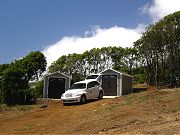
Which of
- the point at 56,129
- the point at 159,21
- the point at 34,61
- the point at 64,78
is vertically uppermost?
the point at 159,21

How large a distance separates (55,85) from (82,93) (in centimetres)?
991

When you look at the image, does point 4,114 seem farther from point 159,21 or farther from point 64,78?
point 159,21

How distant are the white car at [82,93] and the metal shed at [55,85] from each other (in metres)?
7.18

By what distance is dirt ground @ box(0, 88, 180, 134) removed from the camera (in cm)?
1623

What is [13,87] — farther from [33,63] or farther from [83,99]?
[33,63]

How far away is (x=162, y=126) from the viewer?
15.6 m

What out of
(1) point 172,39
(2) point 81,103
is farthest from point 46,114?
(1) point 172,39

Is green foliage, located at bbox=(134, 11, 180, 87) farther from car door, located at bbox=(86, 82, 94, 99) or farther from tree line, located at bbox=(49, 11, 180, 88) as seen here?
car door, located at bbox=(86, 82, 94, 99)

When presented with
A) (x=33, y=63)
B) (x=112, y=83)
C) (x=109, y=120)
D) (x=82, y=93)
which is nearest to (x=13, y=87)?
(x=82, y=93)

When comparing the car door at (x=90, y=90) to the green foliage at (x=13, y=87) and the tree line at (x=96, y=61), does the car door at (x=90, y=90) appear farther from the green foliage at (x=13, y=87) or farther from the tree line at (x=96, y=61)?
the tree line at (x=96, y=61)

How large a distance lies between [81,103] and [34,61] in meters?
32.3

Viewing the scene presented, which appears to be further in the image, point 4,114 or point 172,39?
point 172,39

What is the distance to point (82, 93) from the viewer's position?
97.9ft

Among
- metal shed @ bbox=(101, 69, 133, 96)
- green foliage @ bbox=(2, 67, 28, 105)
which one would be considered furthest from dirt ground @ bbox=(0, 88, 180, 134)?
metal shed @ bbox=(101, 69, 133, 96)
